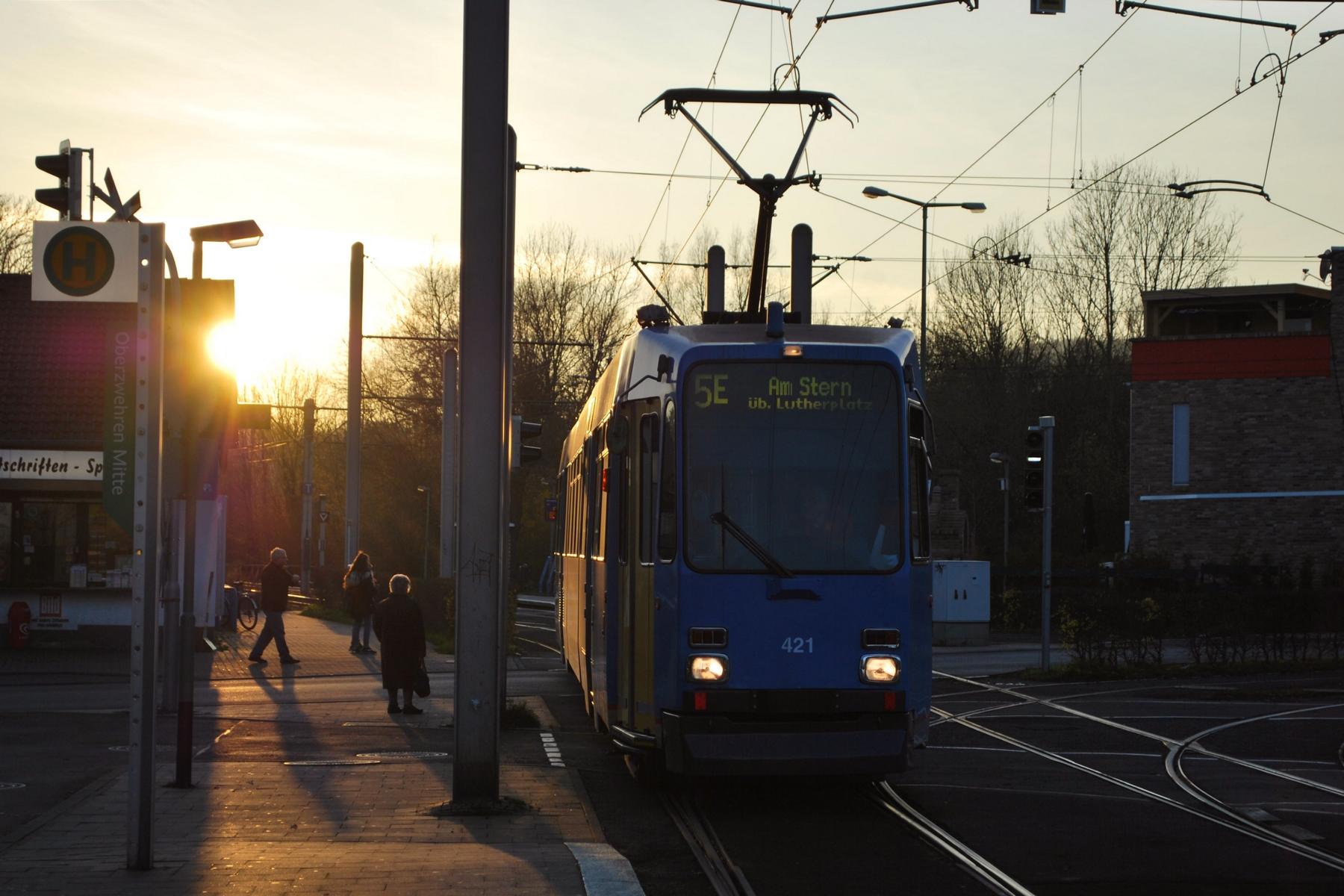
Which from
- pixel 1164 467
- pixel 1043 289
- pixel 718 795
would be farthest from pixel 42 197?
pixel 1043 289

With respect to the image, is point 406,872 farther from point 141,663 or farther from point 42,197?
point 42,197

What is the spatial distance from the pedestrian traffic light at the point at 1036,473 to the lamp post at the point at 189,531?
37.0 ft

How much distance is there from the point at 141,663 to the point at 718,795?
5.05m

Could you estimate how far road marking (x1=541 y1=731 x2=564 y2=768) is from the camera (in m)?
13.8

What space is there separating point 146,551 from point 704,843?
12.0 ft

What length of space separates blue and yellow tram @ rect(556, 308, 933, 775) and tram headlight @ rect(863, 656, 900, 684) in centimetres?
1

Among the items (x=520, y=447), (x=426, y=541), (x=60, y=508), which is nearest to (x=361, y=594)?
(x=60, y=508)

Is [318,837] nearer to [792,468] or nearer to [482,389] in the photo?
[482,389]

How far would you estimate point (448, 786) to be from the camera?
12094 millimetres

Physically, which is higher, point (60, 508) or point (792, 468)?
point (792, 468)

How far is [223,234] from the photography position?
18.0 metres

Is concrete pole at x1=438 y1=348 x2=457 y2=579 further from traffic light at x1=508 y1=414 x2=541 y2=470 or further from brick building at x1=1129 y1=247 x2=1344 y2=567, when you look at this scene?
brick building at x1=1129 y1=247 x2=1344 y2=567

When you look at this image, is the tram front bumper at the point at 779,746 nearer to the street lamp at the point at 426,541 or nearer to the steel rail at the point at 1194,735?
the steel rail at the point at 1194,735

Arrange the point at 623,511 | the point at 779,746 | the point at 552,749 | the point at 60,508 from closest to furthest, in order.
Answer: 1. the point at 779,746
2. the point at 623,511
3. the point at 552,749
4. the point at 60,508
